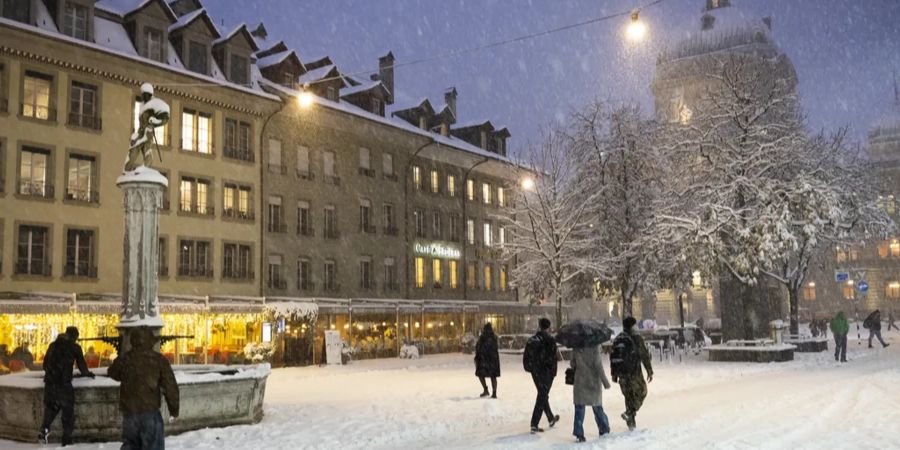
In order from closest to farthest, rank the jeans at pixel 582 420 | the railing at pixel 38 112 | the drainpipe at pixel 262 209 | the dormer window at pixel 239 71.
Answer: the jeans at pixel 582 420 → the railing at pixel 38 112 → the dormer window at pixel 239 71 → the drainpipe at pixel 262 209

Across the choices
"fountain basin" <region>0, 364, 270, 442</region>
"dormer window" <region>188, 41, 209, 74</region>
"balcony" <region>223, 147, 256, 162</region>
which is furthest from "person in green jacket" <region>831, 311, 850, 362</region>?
"dormer window" <region>188, 41, 209, 74</region>

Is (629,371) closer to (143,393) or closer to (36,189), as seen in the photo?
(143,393)

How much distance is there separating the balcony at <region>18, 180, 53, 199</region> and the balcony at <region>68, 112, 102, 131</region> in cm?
251

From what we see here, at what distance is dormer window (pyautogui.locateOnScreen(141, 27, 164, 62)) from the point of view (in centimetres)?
3391

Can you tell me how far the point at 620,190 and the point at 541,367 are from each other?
24514mm

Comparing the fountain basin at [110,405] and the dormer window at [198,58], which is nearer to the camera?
the fountain basin at [110,405]

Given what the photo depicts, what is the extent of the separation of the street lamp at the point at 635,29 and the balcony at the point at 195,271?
2256cm

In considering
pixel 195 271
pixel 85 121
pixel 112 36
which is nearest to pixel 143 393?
pixel 85 121

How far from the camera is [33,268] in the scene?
29.7 m

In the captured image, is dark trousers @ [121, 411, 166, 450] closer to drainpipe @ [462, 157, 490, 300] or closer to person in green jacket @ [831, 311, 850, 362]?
person in green jacket @ [831, 311, 850, 362]

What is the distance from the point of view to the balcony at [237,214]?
3669 centimetres

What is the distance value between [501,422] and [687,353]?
25.3 metres

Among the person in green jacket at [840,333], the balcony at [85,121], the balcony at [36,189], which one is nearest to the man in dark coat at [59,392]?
the balcony at [36,189]

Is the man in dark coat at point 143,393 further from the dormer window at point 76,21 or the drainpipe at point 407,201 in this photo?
the drainpipe at point 407,201
